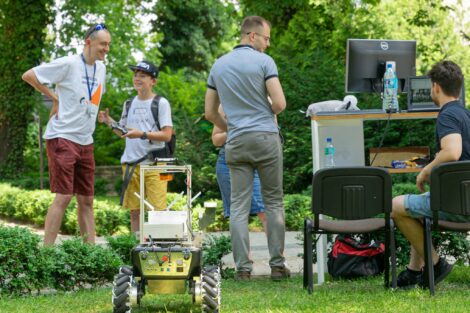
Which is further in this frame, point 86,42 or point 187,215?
point 86,42

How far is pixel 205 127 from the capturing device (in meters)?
15.1

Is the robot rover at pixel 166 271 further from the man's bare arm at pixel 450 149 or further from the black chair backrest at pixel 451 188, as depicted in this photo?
the man's bare arm at pixel 450 149

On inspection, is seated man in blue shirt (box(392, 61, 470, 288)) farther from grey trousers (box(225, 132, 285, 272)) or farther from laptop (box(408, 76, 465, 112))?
grey trousers (box(225, 132, 285, 272))

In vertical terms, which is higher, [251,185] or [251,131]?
[251,131]

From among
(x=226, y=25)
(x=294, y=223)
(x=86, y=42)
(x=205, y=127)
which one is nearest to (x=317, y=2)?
(x=205, y=127)

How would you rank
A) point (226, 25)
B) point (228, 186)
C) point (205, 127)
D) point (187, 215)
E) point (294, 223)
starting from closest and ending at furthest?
point (187, 215), point (228, 186), point (294, 223), point (205, 127), point (226, 25)

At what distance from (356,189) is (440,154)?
623mm

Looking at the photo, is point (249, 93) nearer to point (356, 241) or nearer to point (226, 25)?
point (356, 241)

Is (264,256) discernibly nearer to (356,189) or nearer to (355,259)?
(355,259)

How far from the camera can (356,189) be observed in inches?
234

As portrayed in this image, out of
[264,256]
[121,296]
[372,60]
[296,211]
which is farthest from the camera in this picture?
[296,211]

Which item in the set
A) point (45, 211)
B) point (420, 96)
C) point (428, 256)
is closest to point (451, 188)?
point (428, 256)

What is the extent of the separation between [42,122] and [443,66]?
15.6m

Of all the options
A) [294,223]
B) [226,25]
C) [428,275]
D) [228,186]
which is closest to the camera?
[428,275]
